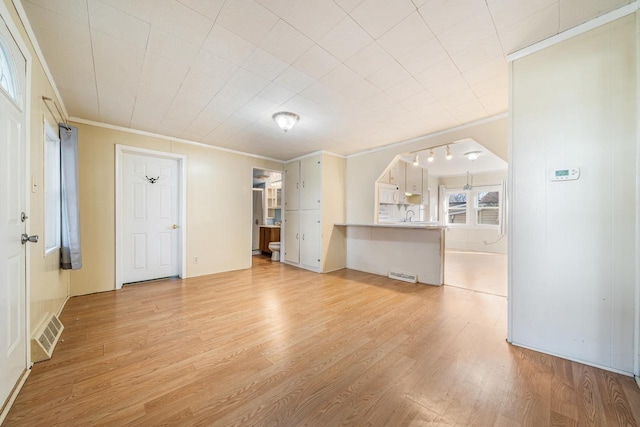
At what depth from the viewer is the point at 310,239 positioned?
16.5ft

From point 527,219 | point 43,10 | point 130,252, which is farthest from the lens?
point 130,252

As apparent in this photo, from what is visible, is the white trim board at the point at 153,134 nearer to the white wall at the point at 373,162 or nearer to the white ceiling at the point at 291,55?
the white ceiling at the point at 291,55

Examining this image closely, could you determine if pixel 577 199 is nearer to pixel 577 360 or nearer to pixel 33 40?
pixel 577 360

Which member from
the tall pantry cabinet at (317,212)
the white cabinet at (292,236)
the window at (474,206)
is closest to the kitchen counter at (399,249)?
the tall pantry cabinet at (317,212)

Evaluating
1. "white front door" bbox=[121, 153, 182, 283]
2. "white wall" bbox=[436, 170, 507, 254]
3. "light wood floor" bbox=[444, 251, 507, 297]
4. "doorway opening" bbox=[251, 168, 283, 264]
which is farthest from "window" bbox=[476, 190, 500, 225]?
"white front door" bbox=[121, 153, 182, 283]

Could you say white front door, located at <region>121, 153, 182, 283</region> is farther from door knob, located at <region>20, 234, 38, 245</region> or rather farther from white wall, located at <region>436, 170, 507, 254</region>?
white wall, located at <region>436, 170, 507, 254</region>

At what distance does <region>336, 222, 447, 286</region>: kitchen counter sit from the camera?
3.89 m

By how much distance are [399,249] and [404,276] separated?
475 millimetres

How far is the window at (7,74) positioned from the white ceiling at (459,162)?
4982mm

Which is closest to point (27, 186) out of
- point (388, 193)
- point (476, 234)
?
point (388, 193)

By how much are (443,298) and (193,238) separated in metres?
4.13

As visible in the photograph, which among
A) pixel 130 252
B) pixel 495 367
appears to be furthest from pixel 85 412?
pixel 130 252

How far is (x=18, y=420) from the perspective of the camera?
1.28m

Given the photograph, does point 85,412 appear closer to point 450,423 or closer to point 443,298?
point 450,423
